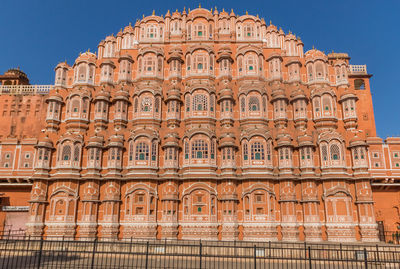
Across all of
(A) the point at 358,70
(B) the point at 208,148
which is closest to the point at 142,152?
(B) the point at 208,148

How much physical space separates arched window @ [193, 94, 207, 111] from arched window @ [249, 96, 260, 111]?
4826 mm

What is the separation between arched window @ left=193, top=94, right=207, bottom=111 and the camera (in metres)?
34.4

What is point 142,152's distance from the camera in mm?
32562

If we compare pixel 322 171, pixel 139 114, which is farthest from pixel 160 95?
pixel 322 171

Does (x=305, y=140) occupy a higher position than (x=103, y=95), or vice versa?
(x=103, y=95)

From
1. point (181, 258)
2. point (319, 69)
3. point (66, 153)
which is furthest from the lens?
point (319, 69)

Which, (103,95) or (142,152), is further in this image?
(103,95)

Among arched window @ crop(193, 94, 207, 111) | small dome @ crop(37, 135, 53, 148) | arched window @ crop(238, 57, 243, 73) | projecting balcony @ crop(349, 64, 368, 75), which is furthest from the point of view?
projecting balcony @ crop(349, 64, 368, 75)

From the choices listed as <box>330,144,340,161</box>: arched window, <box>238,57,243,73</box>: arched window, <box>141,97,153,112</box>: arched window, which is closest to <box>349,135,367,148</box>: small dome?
<box>330,144,340,161</box>: arched window

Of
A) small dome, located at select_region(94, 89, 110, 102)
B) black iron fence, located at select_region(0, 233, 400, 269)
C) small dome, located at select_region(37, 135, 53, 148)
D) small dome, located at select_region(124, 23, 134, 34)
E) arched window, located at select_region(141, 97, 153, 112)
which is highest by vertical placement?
small dome, located at select_region(124, 23, 134, 34)

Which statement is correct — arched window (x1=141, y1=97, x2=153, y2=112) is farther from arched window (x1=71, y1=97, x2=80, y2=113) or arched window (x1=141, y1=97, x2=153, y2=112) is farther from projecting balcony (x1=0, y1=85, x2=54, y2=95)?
projecting balcony (x1=0, y1=85, x2=54, y2=95)

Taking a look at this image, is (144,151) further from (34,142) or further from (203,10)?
(203,10)

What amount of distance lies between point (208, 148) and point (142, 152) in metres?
6.70

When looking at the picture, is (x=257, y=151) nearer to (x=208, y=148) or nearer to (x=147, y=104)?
(x=208, y=148)
